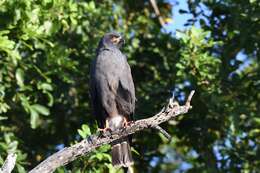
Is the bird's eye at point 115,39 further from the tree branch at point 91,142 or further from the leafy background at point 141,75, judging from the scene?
the tree branch at point 91,142

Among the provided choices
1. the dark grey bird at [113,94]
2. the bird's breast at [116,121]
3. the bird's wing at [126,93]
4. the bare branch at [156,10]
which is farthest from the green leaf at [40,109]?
the bare branch at [156,10]

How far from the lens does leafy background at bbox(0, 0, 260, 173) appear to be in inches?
325

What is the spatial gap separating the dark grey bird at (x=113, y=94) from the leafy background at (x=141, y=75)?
0.50 m

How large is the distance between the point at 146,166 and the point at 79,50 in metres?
1.64

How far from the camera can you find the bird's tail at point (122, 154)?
7.80 metres

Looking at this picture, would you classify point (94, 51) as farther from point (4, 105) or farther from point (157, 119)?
point (157, 119)

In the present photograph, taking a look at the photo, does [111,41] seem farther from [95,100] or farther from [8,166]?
[8,166]

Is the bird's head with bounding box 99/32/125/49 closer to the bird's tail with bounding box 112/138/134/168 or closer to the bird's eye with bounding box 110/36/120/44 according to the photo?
the bird's eye with bounding box 110/36/120/44

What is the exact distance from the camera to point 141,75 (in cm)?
998

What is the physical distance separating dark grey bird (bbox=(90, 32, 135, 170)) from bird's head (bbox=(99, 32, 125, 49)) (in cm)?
28

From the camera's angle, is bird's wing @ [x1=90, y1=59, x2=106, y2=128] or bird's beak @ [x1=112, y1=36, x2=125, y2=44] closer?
bird's wing @ [x1=90, y1=59, x2=106, y2=128]

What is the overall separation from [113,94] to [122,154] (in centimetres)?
64

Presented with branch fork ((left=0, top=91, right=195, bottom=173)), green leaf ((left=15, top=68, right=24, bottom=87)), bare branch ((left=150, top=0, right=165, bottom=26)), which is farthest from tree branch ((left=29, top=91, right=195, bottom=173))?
bare branch ((left=150, top=0, right=165, bottom=26))

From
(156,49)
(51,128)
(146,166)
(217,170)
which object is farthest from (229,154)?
(51,128)
